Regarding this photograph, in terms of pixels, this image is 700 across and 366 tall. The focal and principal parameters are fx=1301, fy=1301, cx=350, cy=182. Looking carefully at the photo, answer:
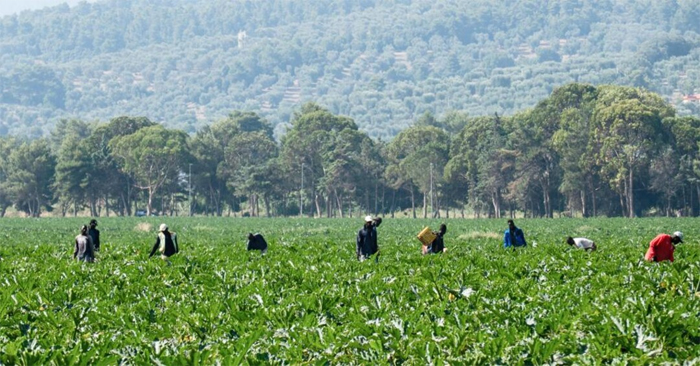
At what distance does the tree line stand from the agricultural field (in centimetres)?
8221

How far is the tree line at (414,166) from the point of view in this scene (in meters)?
106

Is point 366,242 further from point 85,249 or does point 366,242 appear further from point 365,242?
point 85,249

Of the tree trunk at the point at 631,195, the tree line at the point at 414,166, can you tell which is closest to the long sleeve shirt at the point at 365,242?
the tree trunk at the point at 631,195

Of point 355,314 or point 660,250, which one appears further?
point 660,250

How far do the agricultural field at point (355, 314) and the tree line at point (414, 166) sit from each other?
8221 centimetres

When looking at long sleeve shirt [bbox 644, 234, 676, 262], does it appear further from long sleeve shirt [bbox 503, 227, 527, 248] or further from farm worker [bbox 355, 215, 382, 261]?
long sleeve shirt [bbox 503, 227, 527, 248]

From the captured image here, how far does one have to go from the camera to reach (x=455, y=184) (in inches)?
4926

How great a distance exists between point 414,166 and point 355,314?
112 meters

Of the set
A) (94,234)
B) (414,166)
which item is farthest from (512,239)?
(414,166)

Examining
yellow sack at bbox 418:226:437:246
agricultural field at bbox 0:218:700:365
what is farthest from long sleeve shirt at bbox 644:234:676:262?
yellow sack at bbox 418:226:437:246

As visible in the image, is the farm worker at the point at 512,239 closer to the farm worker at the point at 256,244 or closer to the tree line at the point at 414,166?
the farm worker at the point at 256,244

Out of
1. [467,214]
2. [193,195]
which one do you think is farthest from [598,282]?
[467,214]

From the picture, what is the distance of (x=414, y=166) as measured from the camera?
4980 inches

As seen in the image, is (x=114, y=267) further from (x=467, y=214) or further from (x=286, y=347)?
(x=467, y=214)
